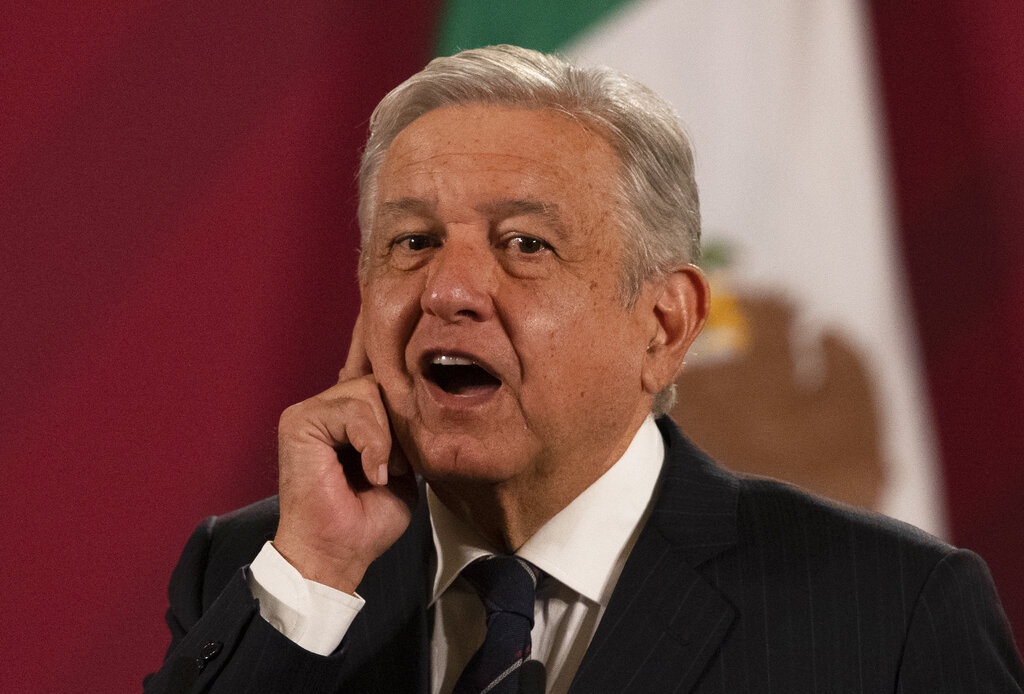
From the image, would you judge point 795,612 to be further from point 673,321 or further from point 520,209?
point 520,209

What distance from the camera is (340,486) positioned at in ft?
Result: 4.74

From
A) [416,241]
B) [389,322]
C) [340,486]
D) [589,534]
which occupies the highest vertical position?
[416,241]

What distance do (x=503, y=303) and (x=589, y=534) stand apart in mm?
369

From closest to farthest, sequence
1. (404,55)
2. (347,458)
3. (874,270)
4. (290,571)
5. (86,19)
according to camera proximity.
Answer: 1. (290,571)
2. (347,458)
3. (874,270)
4. (86,19)
5. (404,55)

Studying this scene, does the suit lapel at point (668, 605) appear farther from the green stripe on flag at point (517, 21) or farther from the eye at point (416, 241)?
the green stripe on flag at point (517, 21)

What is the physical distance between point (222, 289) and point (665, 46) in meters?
1.14

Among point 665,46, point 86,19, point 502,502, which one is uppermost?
point 86,19

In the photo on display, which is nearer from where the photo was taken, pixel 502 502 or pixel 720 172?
pixel 502 502

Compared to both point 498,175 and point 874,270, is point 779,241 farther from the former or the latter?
point 498,175

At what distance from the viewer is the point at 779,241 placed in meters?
2.10

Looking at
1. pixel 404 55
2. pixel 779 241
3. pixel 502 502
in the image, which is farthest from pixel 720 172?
pixel 502 502

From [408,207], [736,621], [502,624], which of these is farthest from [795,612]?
[408,207]

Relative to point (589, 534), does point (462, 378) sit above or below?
above

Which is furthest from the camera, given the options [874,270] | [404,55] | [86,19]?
[404,55]
